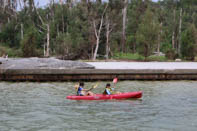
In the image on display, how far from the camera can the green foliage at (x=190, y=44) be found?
54.1 m

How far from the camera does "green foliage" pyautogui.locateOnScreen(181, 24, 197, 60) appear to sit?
5409 centimetres

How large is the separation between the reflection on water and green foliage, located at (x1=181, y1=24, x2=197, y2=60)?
33718mm

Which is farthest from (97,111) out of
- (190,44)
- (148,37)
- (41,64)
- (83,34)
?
(83,34)

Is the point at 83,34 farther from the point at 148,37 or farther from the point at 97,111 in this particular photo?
the point at 97,111

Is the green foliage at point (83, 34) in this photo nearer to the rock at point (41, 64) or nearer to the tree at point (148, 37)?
the tree at point (148, 37)

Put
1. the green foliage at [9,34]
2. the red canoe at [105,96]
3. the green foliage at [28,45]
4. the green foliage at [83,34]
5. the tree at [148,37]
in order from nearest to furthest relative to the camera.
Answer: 1. the red canoe at [105,96]
2. the green foliage at [28,45]
3. the green foliage at [83,34]
4. the tree at [148,37]
5. the green foliage at [9,34]

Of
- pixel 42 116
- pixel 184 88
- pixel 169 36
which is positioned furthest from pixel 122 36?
pixel 42 116

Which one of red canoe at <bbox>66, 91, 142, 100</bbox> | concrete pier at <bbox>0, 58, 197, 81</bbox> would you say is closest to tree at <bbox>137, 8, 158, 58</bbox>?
concrete pier at <bbox>0, 58, 197, 81</bbox>

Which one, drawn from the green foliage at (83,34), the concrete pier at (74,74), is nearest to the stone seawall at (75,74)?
the concrete pier at (74,74)

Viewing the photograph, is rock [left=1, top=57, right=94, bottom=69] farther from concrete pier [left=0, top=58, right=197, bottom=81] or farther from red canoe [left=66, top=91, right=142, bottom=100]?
red canoe [left=66, top=91, right=142, bottom=100]

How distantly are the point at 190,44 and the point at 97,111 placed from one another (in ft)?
139

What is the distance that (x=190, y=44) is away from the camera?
54.0m

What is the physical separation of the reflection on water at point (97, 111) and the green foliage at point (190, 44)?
33718 mm

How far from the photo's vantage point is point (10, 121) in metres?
12.5
